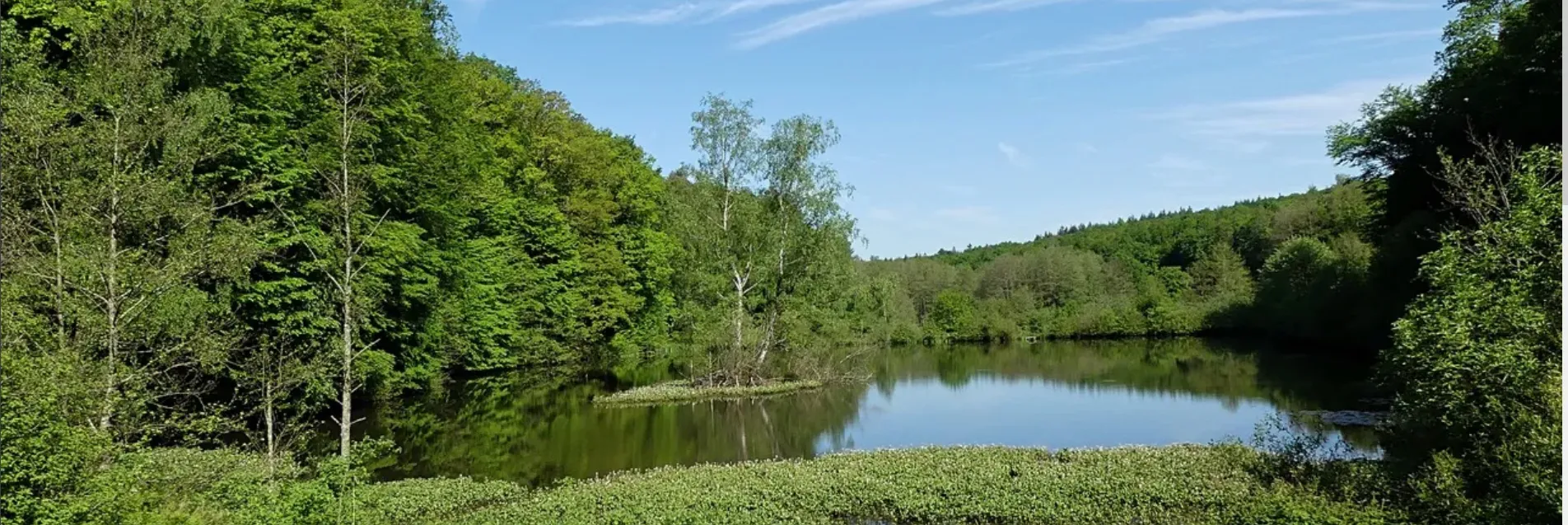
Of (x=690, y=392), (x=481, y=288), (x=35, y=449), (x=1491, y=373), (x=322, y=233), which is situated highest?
(x=322, y=233)

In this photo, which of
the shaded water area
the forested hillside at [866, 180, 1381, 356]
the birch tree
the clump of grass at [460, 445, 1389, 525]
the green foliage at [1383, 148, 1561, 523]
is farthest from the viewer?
Result: the forested hillside at [866, 180, 1381, 356]

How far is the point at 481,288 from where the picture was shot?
115ft

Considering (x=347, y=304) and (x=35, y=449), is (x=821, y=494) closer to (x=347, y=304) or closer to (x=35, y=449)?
(x=347, y=304)

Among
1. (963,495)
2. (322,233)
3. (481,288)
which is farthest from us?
(481,288)

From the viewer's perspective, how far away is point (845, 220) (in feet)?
112

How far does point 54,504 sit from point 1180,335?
7011 cm

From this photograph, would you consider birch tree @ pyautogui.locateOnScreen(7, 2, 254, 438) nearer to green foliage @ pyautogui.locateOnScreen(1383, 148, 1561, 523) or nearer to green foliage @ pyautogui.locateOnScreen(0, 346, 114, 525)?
green foliage @ pyautogui.locateOnScreen(0, 346, 114, 525)

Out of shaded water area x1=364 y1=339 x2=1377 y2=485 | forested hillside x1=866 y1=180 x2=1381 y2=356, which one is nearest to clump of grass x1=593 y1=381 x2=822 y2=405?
shaded water area x1=364 y1=339 x2=1377 y2=485

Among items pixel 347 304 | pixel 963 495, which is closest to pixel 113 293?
pixel 347 304

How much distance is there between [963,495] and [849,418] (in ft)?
38.6

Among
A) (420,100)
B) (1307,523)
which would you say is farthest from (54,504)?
(420,100)

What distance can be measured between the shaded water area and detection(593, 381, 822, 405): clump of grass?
898 mm

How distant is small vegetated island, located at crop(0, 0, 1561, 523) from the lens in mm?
10305

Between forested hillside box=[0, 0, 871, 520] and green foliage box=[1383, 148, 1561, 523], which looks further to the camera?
forested hillside box=[0, 0, 871, 520]
